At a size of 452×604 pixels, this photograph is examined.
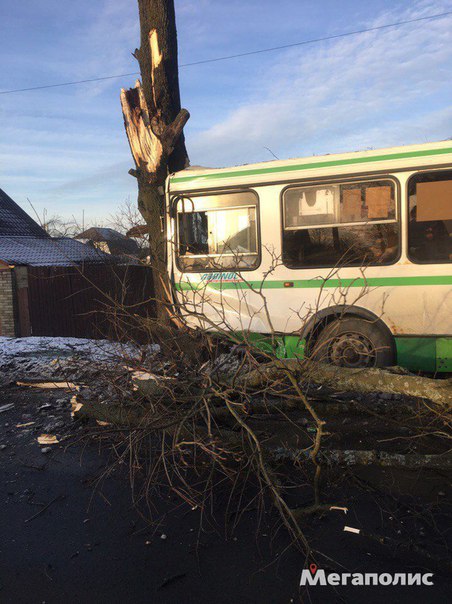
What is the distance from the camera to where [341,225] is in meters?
5.78

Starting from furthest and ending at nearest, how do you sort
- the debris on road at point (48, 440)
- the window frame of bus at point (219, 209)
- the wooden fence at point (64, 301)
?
the wooden fence at point (64, 301) < the window frame of bus at point (219, 209) < the debris on road at point (48, 440)

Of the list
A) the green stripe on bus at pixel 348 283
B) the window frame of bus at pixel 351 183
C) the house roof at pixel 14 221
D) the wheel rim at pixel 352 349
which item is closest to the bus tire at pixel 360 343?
the wheel rim at pixel 352 349

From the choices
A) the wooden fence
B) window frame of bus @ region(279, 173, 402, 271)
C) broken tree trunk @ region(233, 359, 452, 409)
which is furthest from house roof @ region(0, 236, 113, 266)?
broken tree trunk @ region(233, 359, 452, 409)

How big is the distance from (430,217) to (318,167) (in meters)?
1.46

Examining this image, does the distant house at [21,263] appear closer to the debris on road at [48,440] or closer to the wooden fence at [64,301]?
the wooden fence at [64,301]

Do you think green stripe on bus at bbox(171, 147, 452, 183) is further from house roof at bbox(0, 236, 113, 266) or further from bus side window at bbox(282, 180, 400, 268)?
house roof at bbox(0, 236, 113, 266)

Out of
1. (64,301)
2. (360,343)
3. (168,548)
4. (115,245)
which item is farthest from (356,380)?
(115,245)

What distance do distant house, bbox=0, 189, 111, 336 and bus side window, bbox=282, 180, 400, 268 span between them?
16.4 feet

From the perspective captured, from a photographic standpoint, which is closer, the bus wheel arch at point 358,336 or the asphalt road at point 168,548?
the asphalt road at point 168,548

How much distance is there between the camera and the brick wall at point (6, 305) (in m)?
13.4

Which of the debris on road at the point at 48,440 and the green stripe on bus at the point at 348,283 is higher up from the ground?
the green stripe on bus at the point at 348,283

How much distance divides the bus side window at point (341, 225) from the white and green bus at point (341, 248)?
0.04ft

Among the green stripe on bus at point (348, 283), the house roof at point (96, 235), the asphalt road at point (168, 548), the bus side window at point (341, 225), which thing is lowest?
the asphalt road at point (168, 548)

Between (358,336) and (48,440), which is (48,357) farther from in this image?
(358,336)
